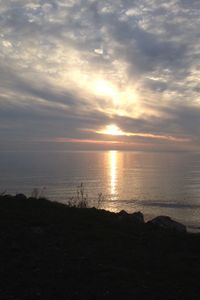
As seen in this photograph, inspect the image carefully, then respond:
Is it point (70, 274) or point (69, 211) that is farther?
point (69, 211)

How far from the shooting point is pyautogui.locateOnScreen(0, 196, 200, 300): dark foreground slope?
7.48 metres

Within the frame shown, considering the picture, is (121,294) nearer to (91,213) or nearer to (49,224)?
(49,224)

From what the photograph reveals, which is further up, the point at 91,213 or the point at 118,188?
the point at 91,213

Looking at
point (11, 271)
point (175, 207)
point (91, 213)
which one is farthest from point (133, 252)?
point (175, 207)

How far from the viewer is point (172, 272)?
8.96 m

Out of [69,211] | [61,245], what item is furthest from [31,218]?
[61,245]

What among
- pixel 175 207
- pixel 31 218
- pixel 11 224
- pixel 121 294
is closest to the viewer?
pixel 121 294

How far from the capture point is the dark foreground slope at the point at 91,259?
24.6 feet

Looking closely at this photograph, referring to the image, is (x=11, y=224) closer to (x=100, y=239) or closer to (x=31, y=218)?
(x=31, y=218)

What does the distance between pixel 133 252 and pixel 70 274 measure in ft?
9.06

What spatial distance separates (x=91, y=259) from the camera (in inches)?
375

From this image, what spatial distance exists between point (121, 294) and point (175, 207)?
40.8m

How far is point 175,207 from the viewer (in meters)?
46.8

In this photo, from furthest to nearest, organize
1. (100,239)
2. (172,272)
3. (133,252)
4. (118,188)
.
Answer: (118,188) → (100,239) → (133,252) → (172,272)
